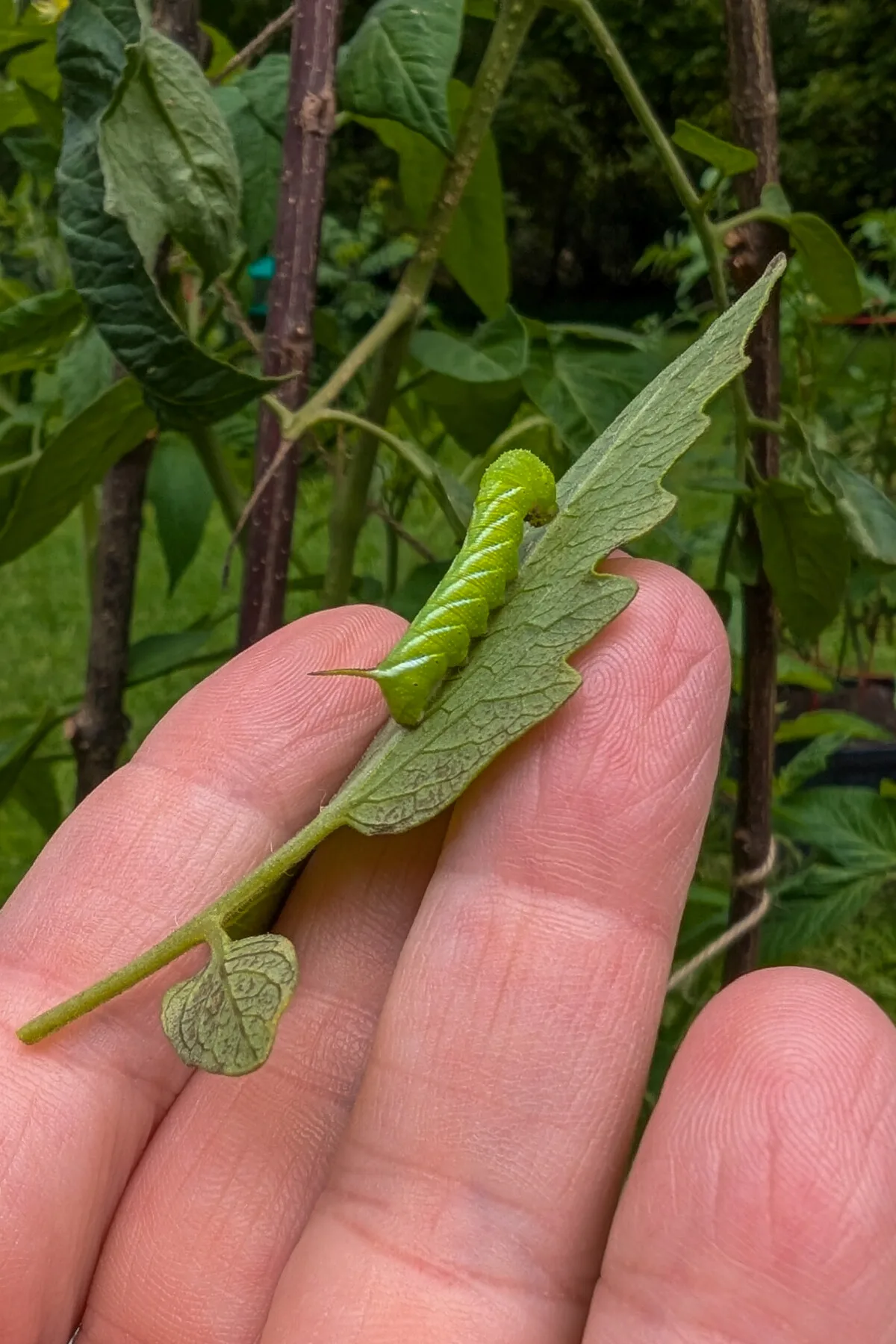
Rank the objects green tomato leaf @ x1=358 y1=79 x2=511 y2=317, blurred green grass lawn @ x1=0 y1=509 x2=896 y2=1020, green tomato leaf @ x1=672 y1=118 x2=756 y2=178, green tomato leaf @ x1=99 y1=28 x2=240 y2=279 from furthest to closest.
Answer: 1. blurred green grass lawn @ x1=0 y1=509 x2=896 y2=1020
2. green tomato leaf @ x1=358 y1=79 x2=511 y2=317
3. green tomato leaf @ x1=672 y1=118 x2=756 y2=178
4. green tomato leaf @ x1=99 y1=28 x2=240 y2=279

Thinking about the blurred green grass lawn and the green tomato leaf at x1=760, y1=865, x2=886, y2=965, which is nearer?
the green tomato leaf at x1=760, y1=865, x2=886, y2=965

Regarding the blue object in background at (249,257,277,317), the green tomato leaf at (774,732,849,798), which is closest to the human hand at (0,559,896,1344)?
the green tomato leaf at (774,732,849,798)

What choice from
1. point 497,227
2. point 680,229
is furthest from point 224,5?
point 680,229

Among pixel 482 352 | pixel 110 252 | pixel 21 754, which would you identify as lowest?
pixel 21 754

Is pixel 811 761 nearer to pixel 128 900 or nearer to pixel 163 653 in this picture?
pixel 163 653

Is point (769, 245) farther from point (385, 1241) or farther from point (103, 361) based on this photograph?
point (385, 1241)

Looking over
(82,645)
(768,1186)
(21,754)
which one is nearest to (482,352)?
(21,754)

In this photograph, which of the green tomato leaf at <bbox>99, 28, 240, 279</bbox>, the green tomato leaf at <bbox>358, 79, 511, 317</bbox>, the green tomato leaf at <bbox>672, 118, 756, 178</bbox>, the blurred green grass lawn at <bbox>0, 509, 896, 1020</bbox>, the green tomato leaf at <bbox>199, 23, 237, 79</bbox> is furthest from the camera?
the blurred green grass lawn at <bbox>0, 509, 896, 1020</bbox>

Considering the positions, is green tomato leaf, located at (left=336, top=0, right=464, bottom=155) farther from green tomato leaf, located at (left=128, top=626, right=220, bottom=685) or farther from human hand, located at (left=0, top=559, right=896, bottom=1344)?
green tomato leaf, located at (left=128, top=626, right=220, bottom=685)

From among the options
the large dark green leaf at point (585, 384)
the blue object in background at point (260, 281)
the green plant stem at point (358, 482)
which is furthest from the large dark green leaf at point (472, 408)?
the blue object in background at point (260, 281)
